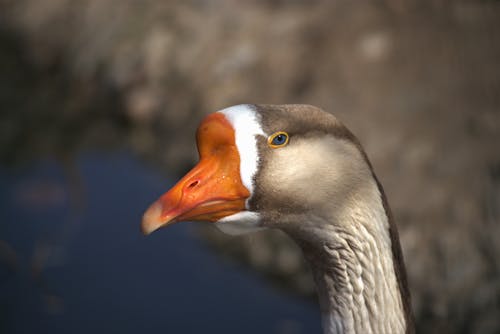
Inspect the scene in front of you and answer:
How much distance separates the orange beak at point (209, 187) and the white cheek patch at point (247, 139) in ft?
0.04

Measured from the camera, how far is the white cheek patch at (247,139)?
1816mm

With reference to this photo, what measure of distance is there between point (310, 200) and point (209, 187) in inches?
11.3

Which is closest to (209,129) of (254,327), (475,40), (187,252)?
(254,327)

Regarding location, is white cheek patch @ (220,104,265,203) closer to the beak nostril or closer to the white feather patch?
the white feather patch

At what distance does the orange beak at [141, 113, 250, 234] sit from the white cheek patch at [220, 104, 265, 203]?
0.04 ft

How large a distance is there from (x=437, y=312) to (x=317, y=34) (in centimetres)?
276

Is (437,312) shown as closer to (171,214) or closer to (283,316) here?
(283,316)

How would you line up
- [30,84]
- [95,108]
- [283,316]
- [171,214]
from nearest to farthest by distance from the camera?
[171,214]
[283,316]
[95,108]
[30,84]

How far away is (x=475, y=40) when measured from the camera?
17.4ft

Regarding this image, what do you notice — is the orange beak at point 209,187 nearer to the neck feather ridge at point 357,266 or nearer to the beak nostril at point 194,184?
the beak nostril at point 194,184

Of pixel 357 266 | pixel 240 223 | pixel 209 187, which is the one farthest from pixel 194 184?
pixel 357 266

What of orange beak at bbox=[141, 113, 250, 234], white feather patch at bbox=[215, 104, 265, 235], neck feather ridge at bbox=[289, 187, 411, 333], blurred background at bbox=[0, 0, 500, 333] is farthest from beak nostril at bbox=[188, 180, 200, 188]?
blurred background at bbox=[0, 0, 500, 333]

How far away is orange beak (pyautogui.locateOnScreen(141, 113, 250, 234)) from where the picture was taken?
181 centimetres

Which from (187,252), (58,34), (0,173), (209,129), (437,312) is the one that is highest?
(58,34)
